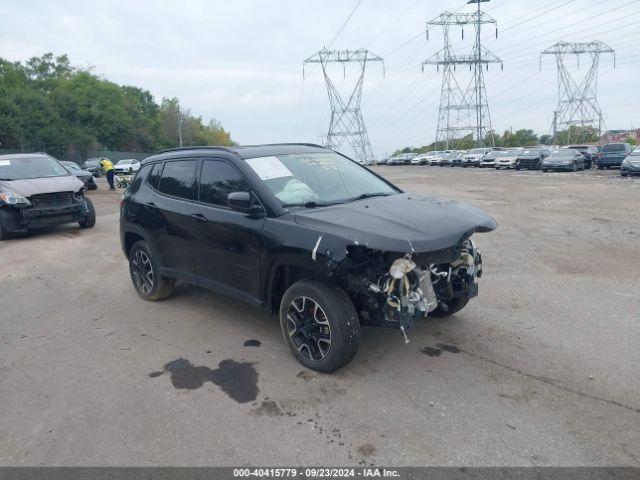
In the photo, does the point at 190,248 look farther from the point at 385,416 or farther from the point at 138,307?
the point at 385,416

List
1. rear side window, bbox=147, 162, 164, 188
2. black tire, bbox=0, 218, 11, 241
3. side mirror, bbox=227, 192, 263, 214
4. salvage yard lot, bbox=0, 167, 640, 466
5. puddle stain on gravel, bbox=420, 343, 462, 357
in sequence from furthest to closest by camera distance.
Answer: black tire, bbox=0, 218, 11, 241 < rear side window, bbox=147, 162, 164, 188 < puddle stain on gravel, bbox=420, 343, 462, 357 < side mirror, bbox=227, 192, 263, 214 < salvage yard lot, bbox=0, 167, 640, 466

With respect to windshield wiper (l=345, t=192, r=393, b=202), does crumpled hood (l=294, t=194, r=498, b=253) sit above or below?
below

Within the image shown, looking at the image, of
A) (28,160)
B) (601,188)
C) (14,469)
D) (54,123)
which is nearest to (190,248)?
(14,469)

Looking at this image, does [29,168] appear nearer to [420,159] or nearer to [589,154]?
[589,154]

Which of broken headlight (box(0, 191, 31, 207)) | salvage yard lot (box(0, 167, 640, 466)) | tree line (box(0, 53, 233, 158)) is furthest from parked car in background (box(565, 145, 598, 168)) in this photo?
tree line (box(0, 53, 233, 158))

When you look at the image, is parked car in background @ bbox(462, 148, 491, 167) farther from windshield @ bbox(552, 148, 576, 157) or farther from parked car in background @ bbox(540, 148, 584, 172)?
parked car in background @ bbox(540, 148, 584, 172)

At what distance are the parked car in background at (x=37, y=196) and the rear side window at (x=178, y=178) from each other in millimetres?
5917

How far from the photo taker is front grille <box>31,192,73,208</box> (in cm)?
993

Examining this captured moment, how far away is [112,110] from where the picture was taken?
67.0 meters

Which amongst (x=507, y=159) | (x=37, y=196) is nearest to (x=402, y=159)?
(x=507, y=159)

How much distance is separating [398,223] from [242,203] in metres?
1.33

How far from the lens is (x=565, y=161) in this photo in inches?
1145

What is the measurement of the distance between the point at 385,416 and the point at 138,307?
3542 millimetres

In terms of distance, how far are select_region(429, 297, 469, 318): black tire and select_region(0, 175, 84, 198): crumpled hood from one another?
8683mm
